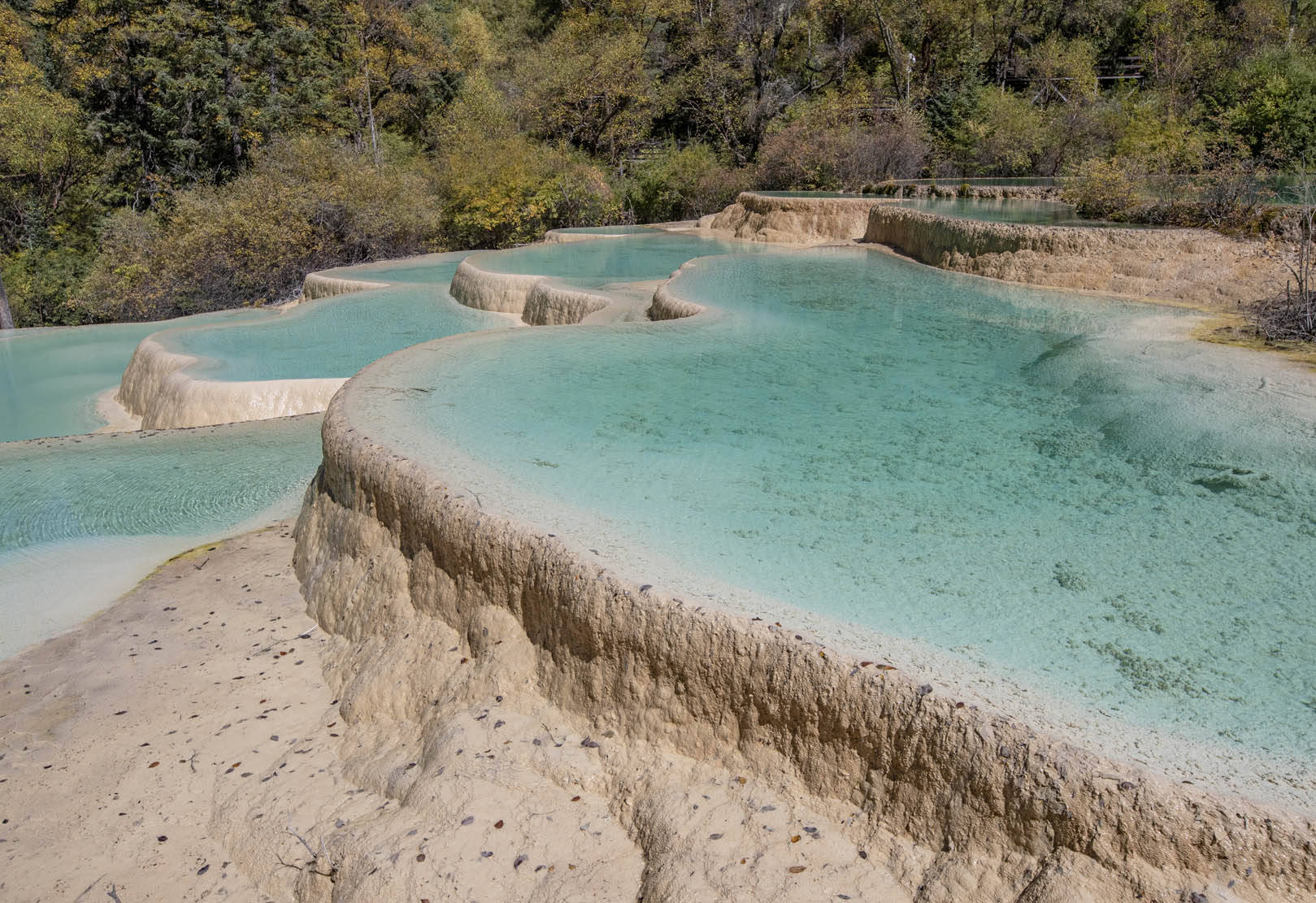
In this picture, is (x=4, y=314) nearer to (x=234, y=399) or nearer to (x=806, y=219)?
(x=234, y=399)

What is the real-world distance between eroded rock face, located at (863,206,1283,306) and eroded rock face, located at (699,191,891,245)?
12.5ft

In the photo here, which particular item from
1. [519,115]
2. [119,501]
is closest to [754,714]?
[119,501]

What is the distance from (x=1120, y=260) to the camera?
8984mm

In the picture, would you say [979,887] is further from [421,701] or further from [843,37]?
[843,37]

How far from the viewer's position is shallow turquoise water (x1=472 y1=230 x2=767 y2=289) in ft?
42.8

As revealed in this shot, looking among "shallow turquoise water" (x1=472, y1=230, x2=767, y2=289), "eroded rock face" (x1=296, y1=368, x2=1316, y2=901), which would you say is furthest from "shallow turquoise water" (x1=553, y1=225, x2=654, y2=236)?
"eroded rock face" (x1=296, y1=368, x2=1316, y2=901)

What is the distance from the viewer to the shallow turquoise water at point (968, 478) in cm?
297

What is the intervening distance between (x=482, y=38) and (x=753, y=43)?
9.50 m

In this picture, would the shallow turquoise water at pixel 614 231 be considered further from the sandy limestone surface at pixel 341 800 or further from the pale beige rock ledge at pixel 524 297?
the sandy limestone surface at pixel 341 800

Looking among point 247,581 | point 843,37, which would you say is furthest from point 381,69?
point 247,581

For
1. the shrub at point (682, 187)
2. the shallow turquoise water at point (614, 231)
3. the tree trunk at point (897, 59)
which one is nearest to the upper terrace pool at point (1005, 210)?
the shallow turquoise water at point (614, 231)

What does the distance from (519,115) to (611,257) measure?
39.3ft

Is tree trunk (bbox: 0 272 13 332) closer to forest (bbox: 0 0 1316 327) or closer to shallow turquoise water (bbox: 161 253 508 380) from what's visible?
forest (bbox: 0 0 1316 327)

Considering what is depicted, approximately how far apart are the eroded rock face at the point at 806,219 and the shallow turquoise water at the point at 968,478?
739cm
